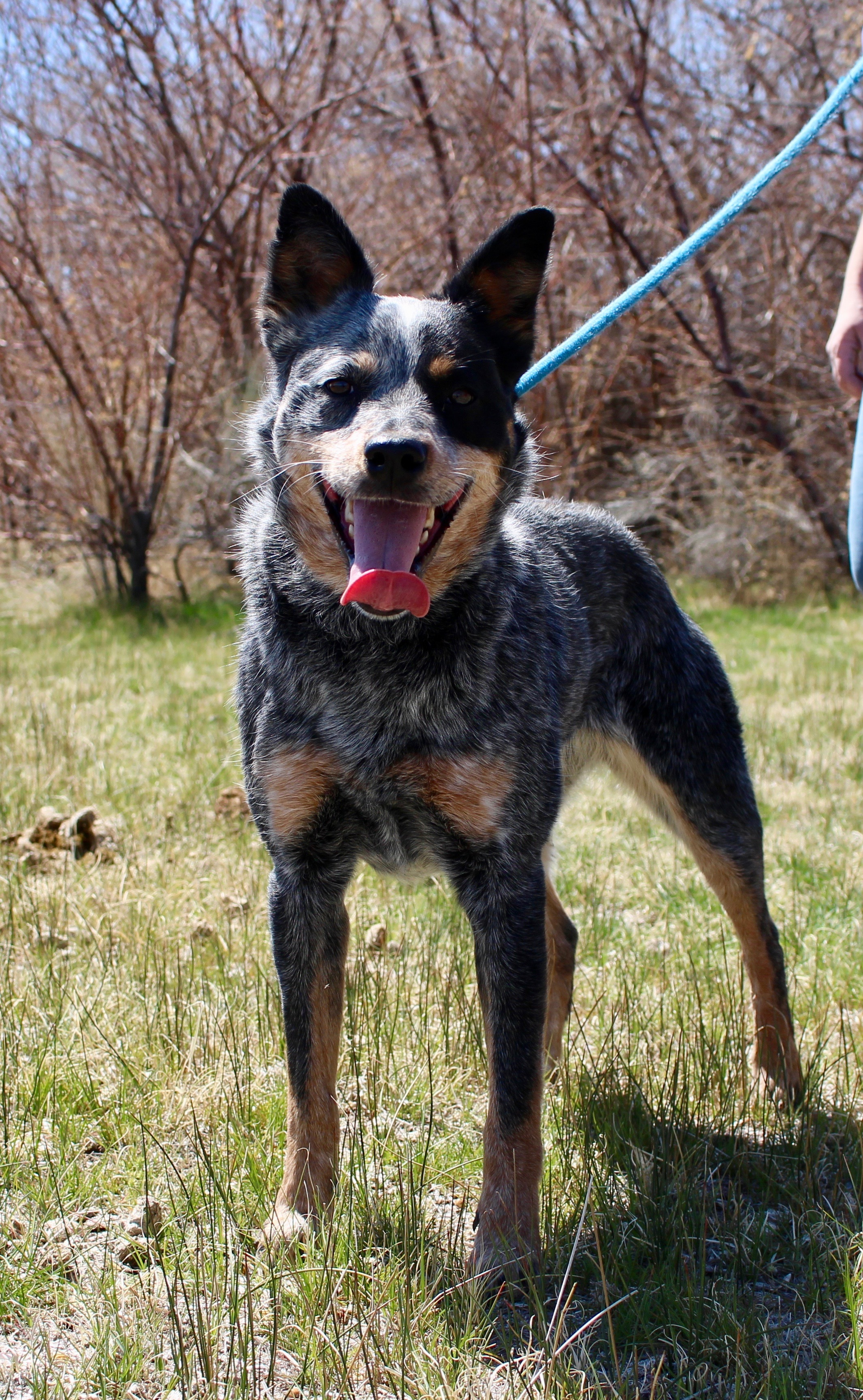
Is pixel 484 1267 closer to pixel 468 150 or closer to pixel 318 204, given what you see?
pixel 318 204


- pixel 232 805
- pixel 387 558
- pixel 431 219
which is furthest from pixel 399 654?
pixel 431 219

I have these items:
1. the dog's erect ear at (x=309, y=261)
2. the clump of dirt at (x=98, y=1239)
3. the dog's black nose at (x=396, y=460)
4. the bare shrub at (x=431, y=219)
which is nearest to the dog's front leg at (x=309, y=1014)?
the clump of dirt at (x=98, y=1239)

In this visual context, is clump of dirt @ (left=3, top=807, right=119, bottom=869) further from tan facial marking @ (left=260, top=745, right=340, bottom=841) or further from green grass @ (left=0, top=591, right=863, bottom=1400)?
tan facial marking @ (left=260, top=745, right=340, bottom=841)

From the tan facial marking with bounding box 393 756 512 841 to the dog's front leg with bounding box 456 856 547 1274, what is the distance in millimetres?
92

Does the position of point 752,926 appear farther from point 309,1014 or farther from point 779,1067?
point 309,1014

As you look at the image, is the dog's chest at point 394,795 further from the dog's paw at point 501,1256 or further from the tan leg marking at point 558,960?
the tan leg marking at point 558,960

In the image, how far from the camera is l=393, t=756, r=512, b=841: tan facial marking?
2.16 m

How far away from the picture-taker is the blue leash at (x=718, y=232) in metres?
2.60

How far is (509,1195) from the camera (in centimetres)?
207

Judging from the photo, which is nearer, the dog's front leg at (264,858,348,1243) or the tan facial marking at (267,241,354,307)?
the dog's front leg at (264,858,348,1243)

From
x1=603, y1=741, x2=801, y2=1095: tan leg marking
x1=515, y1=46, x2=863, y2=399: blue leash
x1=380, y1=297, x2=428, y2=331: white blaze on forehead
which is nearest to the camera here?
x1=380, y1=297, x2=428, y2=331: white blaze on forehead

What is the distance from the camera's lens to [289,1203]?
7.09ft

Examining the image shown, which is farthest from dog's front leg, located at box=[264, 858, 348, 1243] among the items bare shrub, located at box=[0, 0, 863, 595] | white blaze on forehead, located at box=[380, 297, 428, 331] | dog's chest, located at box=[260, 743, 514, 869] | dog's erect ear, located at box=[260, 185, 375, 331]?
bare shrub, located at box=[0, 0, 863, 595]

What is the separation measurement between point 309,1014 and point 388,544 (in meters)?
0.94
